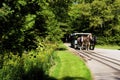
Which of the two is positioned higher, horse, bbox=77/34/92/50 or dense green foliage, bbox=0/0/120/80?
dense green foliage, bbox=0/0/120/80

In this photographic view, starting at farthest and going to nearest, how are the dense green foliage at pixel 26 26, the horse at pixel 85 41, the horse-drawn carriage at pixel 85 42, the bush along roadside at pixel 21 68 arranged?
the horse-drawn carriage at pixel 85 42 → the horse at pixel 85 41 → the dense green foliage at pixel 26 26 → the bush along roadside at pixel 21 68

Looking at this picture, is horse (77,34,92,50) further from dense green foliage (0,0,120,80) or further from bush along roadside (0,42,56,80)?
bush along roadside (0,42,56,80)

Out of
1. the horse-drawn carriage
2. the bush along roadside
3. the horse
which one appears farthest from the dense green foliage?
the horse-drawn carriage

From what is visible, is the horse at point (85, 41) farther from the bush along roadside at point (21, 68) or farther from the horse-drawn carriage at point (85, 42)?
the bush along roadside at point (21, 68)

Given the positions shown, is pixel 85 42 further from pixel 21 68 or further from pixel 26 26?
pixel 21 68

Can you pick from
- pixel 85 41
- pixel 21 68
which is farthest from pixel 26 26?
pixel 85 41

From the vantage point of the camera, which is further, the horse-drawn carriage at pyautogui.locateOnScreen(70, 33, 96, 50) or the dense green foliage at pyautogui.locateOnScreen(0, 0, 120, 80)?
the horse-drawn carriage at pyautogui.locateOnScreen(70, 33, 96, 50)

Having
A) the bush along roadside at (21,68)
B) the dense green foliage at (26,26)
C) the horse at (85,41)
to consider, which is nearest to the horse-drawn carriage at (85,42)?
the horse at (85,41)

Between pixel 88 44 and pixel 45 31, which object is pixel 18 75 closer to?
pixel 45 31

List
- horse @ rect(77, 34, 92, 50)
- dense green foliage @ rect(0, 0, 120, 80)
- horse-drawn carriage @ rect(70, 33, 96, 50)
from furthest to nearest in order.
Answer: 1. horse-drawn carriage @ rect(70, 33, 96, 50)
2. horse @ rect(77, 34, 92, 50)
3. dense green foliage @ rect(0, 0, 120, 80)

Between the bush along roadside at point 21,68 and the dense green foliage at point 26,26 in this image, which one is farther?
the dense green foliage at point 26,26

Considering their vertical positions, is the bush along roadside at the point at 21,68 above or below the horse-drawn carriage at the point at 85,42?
above

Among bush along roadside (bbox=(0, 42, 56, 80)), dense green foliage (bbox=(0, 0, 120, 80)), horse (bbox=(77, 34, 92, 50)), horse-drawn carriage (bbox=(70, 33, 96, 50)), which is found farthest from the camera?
horse-drawn carriage (bbox=(70, 33, 96, 50))

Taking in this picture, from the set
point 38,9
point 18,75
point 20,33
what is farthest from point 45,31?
point 18,75
